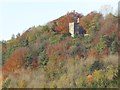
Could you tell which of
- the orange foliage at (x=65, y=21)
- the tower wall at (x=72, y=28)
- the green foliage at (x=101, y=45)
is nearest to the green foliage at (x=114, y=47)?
the green foliage at (x=101, y=45)

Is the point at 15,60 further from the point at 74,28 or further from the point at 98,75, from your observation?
the point at 98,75

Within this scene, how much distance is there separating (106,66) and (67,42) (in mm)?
2827

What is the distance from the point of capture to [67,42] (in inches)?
472

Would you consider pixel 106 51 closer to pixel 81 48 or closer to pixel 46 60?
pixel 81 48

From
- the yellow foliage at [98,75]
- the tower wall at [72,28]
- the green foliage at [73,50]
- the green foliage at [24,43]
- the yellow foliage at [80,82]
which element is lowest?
the yellow foliage at [80,82]

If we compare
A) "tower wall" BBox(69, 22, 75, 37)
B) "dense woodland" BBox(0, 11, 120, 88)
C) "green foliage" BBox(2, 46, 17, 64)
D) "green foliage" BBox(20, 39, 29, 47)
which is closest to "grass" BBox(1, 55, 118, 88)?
"dense woodland" BBox(0, 11, 120, 88)

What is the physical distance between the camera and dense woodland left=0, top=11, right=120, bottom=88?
29.9ft

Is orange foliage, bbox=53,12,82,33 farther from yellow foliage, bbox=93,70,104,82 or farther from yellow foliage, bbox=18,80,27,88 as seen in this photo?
yellow foliage, bbox=93,70,104,82

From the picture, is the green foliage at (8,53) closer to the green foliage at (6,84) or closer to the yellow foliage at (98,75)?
the green foliage at (6,84)

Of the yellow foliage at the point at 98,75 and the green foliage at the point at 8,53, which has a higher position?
the green foliage at the point at 8,53

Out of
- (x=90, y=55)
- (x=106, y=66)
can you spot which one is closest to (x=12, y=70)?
(x=90, y=55)

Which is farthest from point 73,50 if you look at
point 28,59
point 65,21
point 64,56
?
point 65,21

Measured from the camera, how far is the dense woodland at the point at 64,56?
9102 mm

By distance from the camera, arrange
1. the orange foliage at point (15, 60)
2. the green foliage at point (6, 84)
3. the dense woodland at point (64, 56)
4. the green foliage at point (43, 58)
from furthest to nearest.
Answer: the orange foliage at point (15, 60), the green foliage at point (43, 58), the green foliage at point (6, 84), the dense woodland at point (64, 56)
